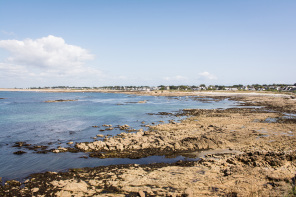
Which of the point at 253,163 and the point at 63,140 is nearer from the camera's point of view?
the point at 253,163

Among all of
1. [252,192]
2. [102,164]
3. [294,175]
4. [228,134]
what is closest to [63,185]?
[102,164]

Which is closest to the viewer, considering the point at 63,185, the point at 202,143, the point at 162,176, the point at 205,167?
the point at 63,185

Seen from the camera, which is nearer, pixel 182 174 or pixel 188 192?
pixel 188 192

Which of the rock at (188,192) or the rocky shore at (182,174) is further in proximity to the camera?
the rocky shore at (182,174)

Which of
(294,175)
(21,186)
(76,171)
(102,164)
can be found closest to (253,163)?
(294,175)

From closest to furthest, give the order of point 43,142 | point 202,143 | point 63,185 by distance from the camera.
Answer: point 63,185 → point 202,143 → point 43,142

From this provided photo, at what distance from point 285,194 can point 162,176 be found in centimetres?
644

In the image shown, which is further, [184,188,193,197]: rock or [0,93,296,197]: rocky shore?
[0,93,296,197]: rocky shore

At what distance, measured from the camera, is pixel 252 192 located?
9.78m

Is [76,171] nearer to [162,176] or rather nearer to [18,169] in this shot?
[18,169]

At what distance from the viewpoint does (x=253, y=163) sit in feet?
43.3

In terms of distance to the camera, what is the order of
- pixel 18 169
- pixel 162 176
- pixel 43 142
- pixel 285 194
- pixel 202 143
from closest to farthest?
pixel 285 194 → pixel 162 176 → pixel 18 169 → pixel 202 143 → pixel 43 142

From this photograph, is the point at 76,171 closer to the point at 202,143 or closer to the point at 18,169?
the point at 18,169

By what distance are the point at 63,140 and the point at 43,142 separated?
207 cm
